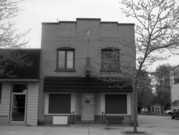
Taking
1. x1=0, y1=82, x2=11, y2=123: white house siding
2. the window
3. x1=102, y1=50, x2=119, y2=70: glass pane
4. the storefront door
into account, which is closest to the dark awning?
the window

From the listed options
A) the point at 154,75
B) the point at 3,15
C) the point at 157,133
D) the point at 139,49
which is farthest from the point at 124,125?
the point at 3,15

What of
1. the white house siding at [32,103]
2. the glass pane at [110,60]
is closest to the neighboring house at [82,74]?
the glass pane at [110,60]

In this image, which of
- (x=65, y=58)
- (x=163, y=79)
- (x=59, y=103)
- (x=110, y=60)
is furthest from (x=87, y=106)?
(x=163, y=79)

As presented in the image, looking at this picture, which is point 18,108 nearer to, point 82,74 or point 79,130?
point 82,74

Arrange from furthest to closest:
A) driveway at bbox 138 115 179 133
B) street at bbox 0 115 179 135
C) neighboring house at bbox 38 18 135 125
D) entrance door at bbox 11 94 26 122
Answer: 1. entrance door at bbox 11 94 26 122
2. neighboring house at bbox 38 18 135 125
3. driveway at bbox 138 115 179 133
4. street at bbox 0 115 179 135

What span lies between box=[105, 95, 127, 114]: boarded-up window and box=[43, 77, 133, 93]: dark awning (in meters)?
0.97

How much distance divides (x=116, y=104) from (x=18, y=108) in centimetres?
770

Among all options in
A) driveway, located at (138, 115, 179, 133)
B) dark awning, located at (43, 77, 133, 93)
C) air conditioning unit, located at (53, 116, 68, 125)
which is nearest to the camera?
driveway, located at (138, 115, 179, 133)

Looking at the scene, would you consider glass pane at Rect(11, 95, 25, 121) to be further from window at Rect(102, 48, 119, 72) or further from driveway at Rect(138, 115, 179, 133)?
driveway at Rect(138, 115, 179, 133)

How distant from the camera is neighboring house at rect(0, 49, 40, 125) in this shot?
20094mm

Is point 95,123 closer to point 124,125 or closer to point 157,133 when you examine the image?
point 124,125

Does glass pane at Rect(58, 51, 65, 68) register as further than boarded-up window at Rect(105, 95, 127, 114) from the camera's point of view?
Yes

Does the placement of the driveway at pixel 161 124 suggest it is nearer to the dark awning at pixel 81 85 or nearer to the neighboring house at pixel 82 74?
the neighboring house at pixel 82 74

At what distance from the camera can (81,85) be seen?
20266mm
